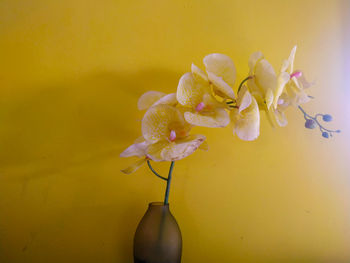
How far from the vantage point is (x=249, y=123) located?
0.65 m

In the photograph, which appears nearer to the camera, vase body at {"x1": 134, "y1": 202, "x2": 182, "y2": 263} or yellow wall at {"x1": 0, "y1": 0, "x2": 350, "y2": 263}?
vase body at {"x1": 134, "y1": 202, "x2": 182, "y2": 263}

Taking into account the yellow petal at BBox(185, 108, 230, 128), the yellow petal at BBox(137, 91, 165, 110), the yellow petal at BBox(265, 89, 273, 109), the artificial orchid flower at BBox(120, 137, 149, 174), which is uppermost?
the yellow petal at BBox(265, 89, 273, 109)

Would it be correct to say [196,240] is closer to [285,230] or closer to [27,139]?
[285,230]

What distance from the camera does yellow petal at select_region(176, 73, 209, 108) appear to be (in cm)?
66

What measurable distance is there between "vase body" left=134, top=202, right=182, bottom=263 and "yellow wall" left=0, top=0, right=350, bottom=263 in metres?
0.14

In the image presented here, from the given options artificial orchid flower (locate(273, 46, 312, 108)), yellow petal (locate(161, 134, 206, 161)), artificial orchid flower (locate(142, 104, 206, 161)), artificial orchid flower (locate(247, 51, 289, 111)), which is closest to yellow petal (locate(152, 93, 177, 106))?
artificial orchid flower (locate(142, 104, 206, 161))

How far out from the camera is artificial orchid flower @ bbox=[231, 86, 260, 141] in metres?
0.63

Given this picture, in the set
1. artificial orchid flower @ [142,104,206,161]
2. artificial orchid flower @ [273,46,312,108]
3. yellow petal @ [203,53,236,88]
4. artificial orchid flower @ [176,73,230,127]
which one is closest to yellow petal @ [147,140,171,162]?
artificial orchid flower @ [142,104,206,161]

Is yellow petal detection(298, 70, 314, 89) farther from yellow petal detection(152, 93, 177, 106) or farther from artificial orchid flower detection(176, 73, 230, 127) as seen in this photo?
yellow petal detection(152, 93, 177, 106)

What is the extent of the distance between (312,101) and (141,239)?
75 centimetres

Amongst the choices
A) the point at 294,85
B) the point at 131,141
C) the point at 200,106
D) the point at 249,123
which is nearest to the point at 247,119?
the point at 249,123

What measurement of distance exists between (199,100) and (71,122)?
0.44m

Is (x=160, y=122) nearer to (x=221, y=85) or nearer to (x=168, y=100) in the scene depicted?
(x=168, y=100)

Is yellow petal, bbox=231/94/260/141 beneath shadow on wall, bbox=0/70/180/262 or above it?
above
